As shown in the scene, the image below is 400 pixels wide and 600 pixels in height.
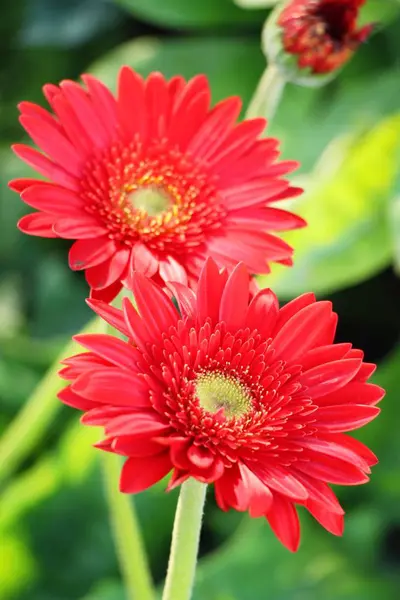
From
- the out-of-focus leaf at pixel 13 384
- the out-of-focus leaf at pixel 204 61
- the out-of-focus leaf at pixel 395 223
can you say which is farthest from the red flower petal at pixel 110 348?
the out-of-focus leaf at pixel 204 61

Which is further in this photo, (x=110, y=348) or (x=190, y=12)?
(x=190, y=12)

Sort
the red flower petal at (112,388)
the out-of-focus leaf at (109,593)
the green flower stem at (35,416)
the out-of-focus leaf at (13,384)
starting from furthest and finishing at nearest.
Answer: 1. the out-of-focus leaf at (13,384)
2. the out-of-focus leaf at (109,593)
3. the green flower stem at (35,416)
4. the red flower petal at (112,388)

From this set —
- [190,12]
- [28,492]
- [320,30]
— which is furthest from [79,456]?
[190,12]

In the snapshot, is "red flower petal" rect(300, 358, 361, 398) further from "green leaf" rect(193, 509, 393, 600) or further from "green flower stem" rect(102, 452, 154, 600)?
"green leaf" rect(193, 509, 393, 600)

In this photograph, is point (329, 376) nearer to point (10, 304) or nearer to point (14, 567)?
point (14, 567)

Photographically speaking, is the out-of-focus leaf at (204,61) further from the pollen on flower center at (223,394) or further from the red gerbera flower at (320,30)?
the pollen on flower center at (223,394)
